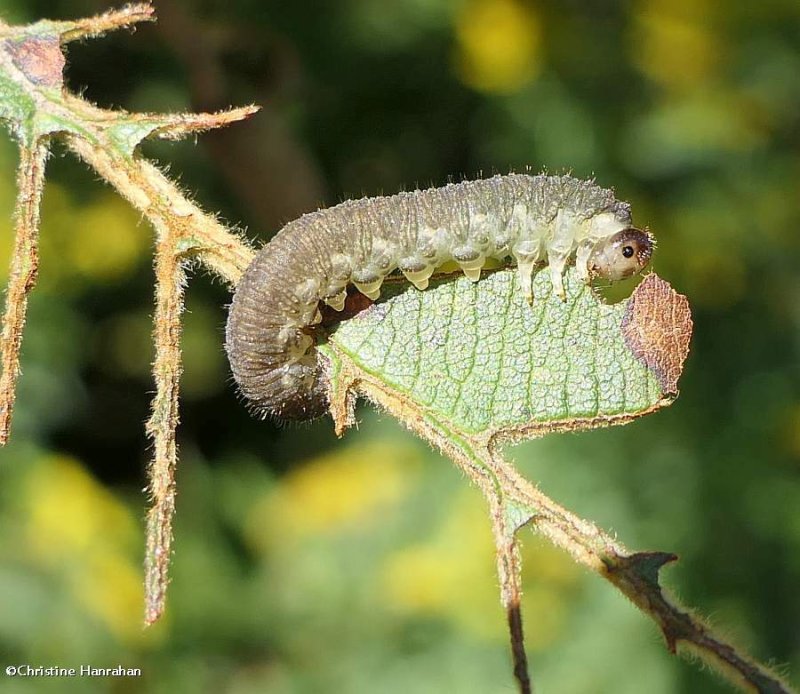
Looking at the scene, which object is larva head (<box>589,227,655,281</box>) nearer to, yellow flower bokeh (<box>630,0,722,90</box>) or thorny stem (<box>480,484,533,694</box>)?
thorny stem (<box>480,484,533,694</box>)

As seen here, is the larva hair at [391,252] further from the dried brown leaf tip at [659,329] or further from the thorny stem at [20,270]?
the thorny stem at [20,270]

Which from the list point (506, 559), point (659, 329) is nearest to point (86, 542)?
point (506, 559)

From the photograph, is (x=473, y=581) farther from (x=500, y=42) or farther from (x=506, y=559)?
(x=500, y=42)

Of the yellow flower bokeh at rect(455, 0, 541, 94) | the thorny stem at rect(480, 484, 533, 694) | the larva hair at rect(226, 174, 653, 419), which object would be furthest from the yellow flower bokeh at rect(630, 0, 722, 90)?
the thorny stem at rect(480, 484, 533, 694)

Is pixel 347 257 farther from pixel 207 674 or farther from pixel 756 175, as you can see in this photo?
pixel 756 175

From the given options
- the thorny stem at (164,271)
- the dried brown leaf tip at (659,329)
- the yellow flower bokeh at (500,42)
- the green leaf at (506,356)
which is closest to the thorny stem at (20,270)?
the thorny stem at (164,271)

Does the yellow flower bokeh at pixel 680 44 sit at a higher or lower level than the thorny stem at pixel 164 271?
higher
